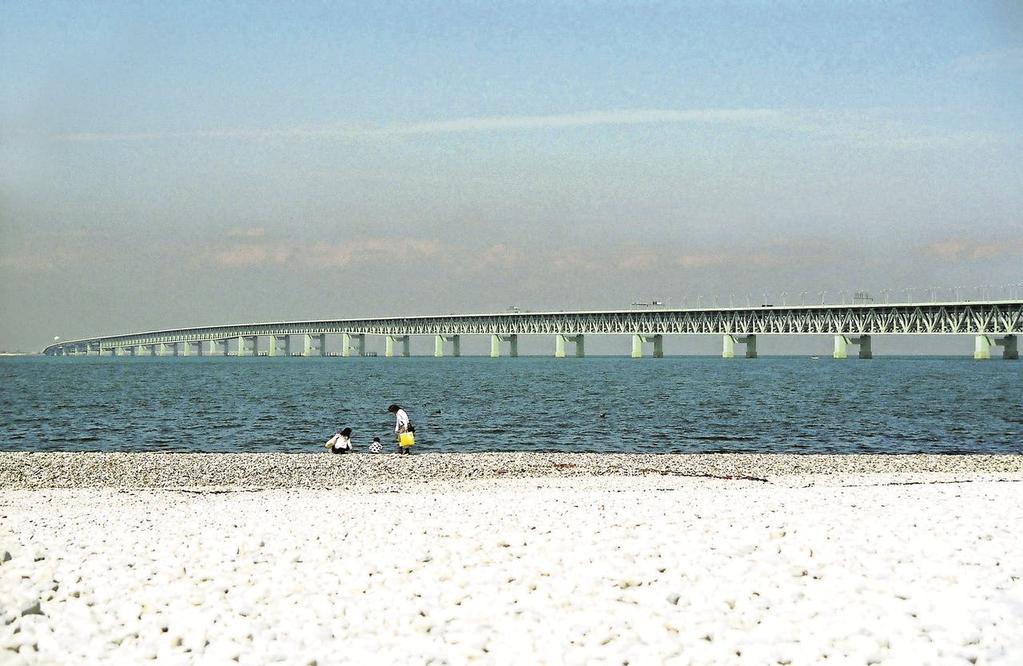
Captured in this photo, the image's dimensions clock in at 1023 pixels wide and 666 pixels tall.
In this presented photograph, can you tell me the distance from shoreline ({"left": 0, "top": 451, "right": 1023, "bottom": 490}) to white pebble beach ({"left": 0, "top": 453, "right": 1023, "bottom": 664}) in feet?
23.6

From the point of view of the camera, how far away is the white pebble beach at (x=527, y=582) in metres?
10.2

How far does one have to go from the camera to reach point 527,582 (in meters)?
11.6

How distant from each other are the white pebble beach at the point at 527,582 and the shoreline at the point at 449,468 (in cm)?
720

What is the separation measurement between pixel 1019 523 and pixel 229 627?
35.3ft

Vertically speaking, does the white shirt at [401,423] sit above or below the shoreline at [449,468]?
above

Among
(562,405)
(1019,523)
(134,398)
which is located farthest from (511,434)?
(134,398)

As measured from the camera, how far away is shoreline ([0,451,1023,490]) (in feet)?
80.4

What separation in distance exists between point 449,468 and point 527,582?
1657 centimetres

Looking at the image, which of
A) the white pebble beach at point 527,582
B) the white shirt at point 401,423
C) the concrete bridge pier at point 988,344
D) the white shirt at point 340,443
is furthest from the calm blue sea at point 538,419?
the concrete bridge pier at point 988,344


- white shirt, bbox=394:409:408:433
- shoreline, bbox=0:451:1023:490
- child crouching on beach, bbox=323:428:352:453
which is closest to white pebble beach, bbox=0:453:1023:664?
shoreline, bbox=0:451:1023:490

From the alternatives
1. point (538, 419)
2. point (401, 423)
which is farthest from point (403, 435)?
point (538, 419)

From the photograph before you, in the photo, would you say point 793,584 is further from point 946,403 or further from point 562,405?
point 946,403

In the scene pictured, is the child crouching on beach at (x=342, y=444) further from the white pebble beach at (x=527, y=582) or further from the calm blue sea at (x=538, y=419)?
the white pebble beach at (x=527, y=582)

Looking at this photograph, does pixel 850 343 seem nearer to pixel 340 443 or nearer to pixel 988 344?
pixel 988 344
